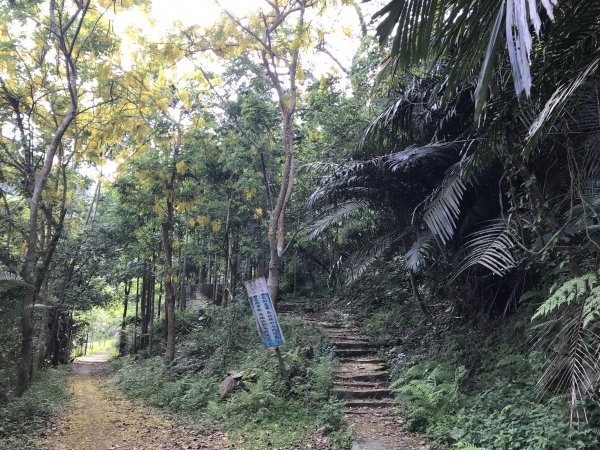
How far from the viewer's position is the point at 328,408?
6.39 metres

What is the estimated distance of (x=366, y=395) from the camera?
277 inches

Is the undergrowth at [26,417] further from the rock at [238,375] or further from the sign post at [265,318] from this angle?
the sign post at [265,318]

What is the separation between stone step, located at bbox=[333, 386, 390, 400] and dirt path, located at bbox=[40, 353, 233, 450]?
1.84 m

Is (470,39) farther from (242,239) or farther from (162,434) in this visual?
(242,239)

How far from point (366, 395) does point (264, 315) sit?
79.9 inches

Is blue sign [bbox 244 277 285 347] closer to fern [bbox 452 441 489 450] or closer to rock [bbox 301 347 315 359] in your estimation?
rock [bbox 301 347 315 359]

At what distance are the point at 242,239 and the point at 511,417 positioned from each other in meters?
10.1

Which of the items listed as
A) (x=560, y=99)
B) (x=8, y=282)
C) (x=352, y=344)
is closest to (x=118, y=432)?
(x=8, y=282)

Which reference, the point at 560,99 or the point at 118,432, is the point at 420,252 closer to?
the point at 560,99

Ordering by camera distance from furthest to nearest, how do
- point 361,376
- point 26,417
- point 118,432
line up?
point 361,376, point 26,417, point 118,432

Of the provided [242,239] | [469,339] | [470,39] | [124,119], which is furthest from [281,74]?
[470,39]

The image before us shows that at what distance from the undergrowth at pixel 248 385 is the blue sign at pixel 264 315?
29.7 inches

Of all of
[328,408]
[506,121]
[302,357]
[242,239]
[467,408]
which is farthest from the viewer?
[242,239]

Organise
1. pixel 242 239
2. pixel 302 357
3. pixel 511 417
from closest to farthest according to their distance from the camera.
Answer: pixel 511 417 < pixel 302 357 < pixel 242 239
